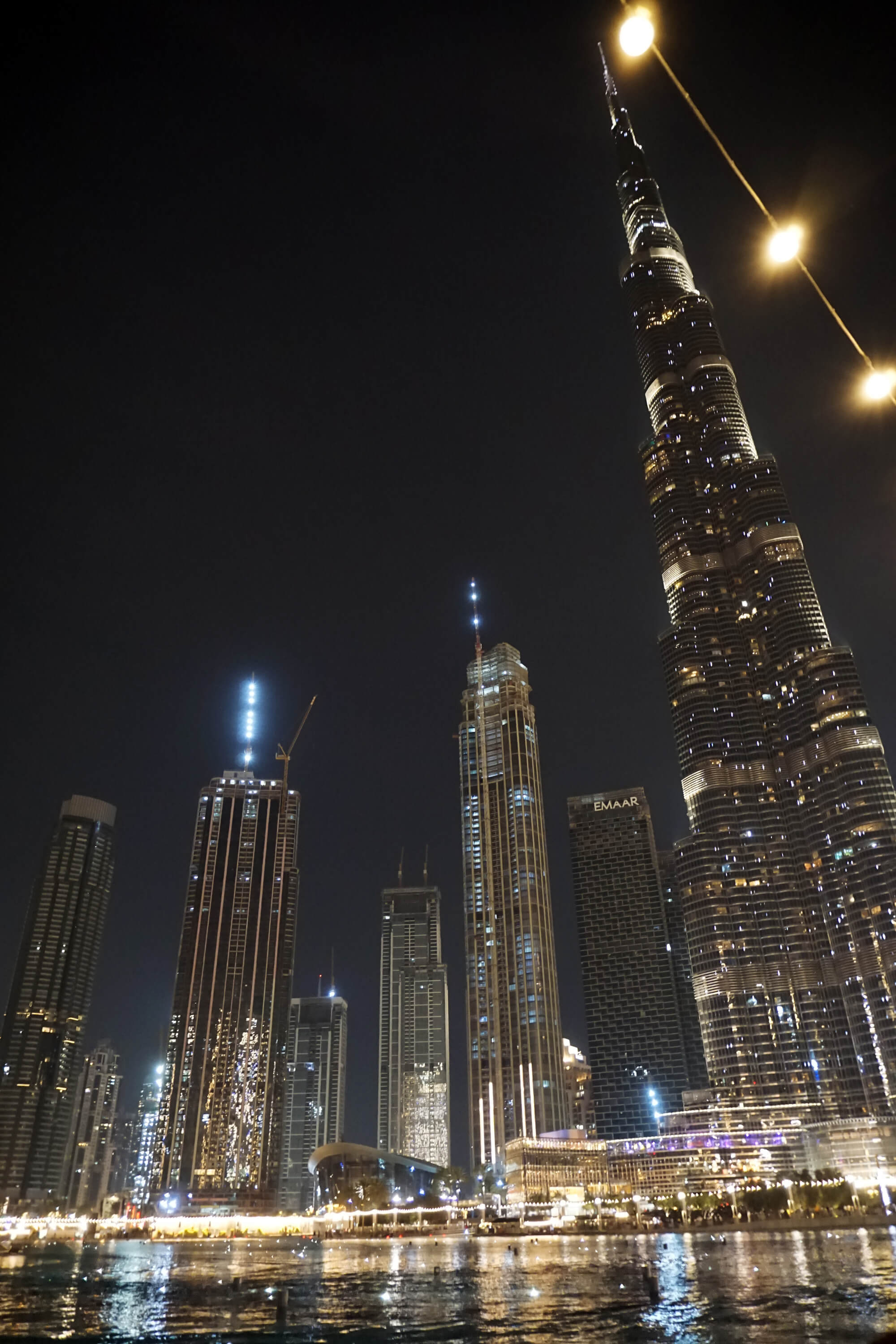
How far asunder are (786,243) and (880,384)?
3865 mm

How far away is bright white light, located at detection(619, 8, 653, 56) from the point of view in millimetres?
13328

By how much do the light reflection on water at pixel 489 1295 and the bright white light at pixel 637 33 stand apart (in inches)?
1716

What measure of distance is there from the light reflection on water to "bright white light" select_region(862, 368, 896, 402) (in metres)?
36.6

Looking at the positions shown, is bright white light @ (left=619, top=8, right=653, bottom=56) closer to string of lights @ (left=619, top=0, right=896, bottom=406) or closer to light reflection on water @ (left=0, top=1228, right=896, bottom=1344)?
string of lights @ (left=619, top=0, right=896, bottom=406)

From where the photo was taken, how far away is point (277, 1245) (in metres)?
146

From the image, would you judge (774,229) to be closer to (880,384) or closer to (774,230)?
(774,230)

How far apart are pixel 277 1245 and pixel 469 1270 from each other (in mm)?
79584

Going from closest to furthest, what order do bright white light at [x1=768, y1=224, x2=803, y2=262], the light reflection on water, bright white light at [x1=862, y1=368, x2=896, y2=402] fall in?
bright white light at [x1=768, y1=224, x2=803, y2=262] < bright white light at [x1=862, y1=368, x2=896, y2=402] < the light reflection on water

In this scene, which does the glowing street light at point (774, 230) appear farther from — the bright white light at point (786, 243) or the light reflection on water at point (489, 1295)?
the light reflection on water at point (489, 1295)

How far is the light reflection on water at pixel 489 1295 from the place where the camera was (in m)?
42.4

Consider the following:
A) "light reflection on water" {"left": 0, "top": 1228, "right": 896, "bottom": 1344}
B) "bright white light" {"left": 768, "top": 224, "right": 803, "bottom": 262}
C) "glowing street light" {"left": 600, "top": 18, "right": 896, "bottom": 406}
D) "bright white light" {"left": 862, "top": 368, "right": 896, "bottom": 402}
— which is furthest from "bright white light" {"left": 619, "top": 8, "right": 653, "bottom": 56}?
"light reflection on water" {"left": 0, "top": 1228, "right": 896, "bottom": 1344}

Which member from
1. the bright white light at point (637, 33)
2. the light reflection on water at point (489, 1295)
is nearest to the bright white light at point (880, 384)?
the bright white light at point (637, 33)

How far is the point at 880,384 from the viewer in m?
18.0

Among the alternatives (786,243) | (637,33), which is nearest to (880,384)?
(786,243)
